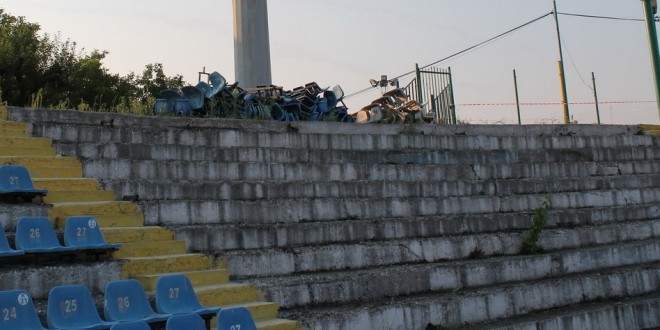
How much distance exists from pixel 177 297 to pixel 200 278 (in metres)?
0.66

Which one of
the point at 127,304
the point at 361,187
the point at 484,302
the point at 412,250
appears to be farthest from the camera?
the point at 361,187

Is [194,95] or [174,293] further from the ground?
[194,95]

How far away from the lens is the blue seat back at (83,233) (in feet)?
17.4

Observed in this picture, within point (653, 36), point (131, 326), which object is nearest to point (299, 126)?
point (131, 326)

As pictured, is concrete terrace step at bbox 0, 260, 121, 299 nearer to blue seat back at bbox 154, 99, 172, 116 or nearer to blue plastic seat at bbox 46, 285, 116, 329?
blue plastic seat at bbox 46, 285, 116, 329

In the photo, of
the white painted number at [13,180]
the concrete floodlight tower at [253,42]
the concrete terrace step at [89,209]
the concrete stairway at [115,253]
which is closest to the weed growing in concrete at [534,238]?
the concrete stairway at [115,253]

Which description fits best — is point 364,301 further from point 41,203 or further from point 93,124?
point 93,124

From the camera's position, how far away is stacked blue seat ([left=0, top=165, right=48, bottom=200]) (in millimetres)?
5789

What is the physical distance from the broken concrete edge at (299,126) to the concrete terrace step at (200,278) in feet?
10.3

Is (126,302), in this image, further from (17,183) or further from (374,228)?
(374,228)

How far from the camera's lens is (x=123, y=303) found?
186 inches

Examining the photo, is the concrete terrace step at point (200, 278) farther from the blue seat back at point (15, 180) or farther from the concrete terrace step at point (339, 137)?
the concrete terrace step at point (339, 137)

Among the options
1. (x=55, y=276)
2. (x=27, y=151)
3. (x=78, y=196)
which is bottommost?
(x=55, y=276)

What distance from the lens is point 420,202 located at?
329 inches
